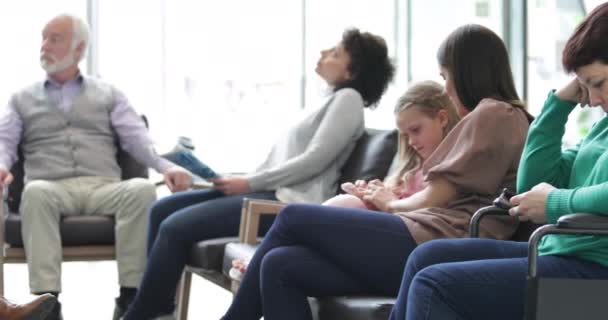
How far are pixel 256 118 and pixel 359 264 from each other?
4705 millimetres

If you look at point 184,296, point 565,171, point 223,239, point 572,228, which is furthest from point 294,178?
point 572,228

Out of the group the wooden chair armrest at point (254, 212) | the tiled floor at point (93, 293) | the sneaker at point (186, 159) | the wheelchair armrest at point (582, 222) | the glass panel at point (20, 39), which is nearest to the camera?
the wheelchair armrest at point (582, 222)

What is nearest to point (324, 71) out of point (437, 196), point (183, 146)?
point (183, 146)

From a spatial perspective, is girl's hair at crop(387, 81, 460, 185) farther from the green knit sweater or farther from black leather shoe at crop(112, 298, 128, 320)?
black leather shoe at crop(112, 298, 128, 320)

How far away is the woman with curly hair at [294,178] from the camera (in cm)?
385

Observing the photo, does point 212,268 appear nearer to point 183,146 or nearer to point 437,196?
point 183,146

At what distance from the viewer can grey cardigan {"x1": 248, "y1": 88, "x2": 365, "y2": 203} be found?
387 cm

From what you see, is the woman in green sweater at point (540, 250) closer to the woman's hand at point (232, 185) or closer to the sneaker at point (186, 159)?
the sneaker at point (186, 159)

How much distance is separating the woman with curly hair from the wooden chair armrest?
7.6 inches

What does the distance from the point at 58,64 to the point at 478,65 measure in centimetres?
227

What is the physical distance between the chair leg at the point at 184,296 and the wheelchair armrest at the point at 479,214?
5.55 ft

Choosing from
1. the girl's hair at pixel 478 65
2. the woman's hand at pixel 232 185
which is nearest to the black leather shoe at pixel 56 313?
the woman's hand at pixel 232 185

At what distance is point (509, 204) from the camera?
2373mm

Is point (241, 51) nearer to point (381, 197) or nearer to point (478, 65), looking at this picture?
point (381, 197)
